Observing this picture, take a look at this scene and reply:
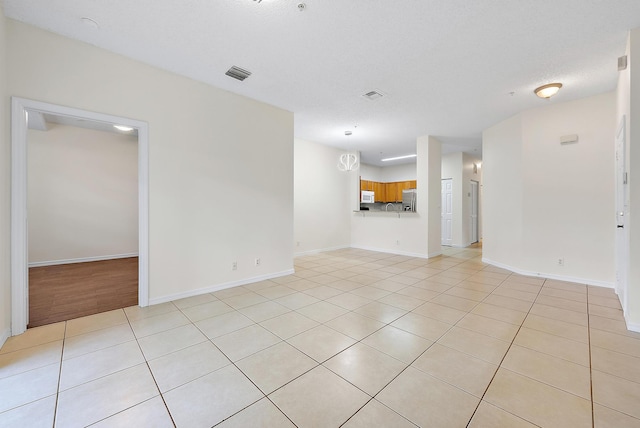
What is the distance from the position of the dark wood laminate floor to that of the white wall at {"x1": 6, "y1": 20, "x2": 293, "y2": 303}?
2.50ft

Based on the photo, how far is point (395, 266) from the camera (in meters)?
5.27

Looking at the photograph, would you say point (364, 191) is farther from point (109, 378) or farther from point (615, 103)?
point (109, 378)

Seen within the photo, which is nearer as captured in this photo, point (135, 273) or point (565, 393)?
point (565, 393)

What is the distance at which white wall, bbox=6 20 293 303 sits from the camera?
2.59 meters

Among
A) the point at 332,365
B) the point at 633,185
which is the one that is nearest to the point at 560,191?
the point at 633,185

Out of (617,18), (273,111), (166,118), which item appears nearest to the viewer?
(617,18)

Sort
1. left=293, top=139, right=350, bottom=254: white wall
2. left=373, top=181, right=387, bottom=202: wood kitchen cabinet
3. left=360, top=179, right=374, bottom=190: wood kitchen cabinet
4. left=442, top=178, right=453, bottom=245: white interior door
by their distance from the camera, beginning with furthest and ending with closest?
left=373, top=181, right=387, bottom=202: wood kitchen cabinet, left=360, top=179, right=374, bottom=190: wood kitchen cabinet, left=442, top=178, right=453, bottom=245: white interior door, left=293, top=139, right=350, bottom=254: white wall

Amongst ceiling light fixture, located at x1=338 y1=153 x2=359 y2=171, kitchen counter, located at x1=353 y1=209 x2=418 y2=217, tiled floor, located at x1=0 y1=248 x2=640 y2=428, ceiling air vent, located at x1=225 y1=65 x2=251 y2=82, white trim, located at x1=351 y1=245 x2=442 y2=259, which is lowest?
tiled floor, located at x1=0 y1=248 x2=640 y2=428

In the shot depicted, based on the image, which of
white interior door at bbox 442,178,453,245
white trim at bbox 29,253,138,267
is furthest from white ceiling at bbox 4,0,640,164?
white trim at bbox 29,253,138,267

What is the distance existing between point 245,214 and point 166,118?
1.62 metres

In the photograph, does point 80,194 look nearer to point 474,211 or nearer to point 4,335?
point 4,335

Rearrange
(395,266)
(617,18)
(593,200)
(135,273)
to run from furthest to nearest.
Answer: (395,266) → (135,273) → (593,200) → (617,18)

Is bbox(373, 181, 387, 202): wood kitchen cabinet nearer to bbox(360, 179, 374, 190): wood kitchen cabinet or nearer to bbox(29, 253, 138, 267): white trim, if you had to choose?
bbox(360, 179, 374, 190): wood kitchen cabinet

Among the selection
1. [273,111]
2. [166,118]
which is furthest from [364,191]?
[166,118]
